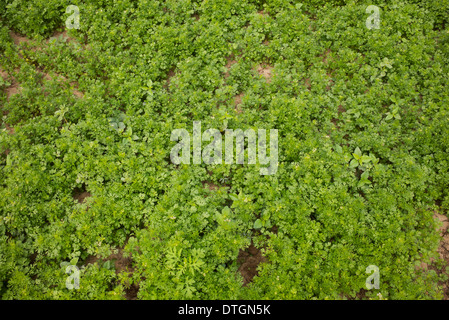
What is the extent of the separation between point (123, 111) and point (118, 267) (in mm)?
3642

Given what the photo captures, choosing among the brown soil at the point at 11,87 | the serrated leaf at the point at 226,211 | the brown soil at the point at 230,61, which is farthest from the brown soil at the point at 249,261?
the brown soil at the point at 11,87

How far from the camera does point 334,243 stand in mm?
5723

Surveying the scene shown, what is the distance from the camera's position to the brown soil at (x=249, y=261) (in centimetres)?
569

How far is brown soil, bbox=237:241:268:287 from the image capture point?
569cm

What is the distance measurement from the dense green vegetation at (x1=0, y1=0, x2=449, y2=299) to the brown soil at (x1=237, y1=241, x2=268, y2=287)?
23 cm

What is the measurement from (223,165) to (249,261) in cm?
195

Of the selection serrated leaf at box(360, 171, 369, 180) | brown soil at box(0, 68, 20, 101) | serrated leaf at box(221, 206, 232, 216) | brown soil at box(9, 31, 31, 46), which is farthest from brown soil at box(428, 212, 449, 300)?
brown soil at box(9, 31, 31, 46)

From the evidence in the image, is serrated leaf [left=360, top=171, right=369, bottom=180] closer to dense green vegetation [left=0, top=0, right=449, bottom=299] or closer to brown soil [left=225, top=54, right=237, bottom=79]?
dense green vegetation [left=0, top=0, right=449, bottom=299]

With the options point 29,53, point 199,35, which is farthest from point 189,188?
point 29,53

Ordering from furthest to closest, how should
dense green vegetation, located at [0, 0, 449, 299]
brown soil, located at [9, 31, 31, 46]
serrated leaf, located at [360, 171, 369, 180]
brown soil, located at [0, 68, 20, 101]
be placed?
brown soil, located at [9, 31, 31, 46] < brown soil, located at [0, 68, 20, 101] < serrated leaf, located at [360, 171, 369, 180] < dense green vegetation, located at [0, 0, 449, 299]

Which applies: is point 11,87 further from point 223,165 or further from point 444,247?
point 444,247

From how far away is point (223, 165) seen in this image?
636 centimetres

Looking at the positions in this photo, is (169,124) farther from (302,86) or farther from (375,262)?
(375,262)
